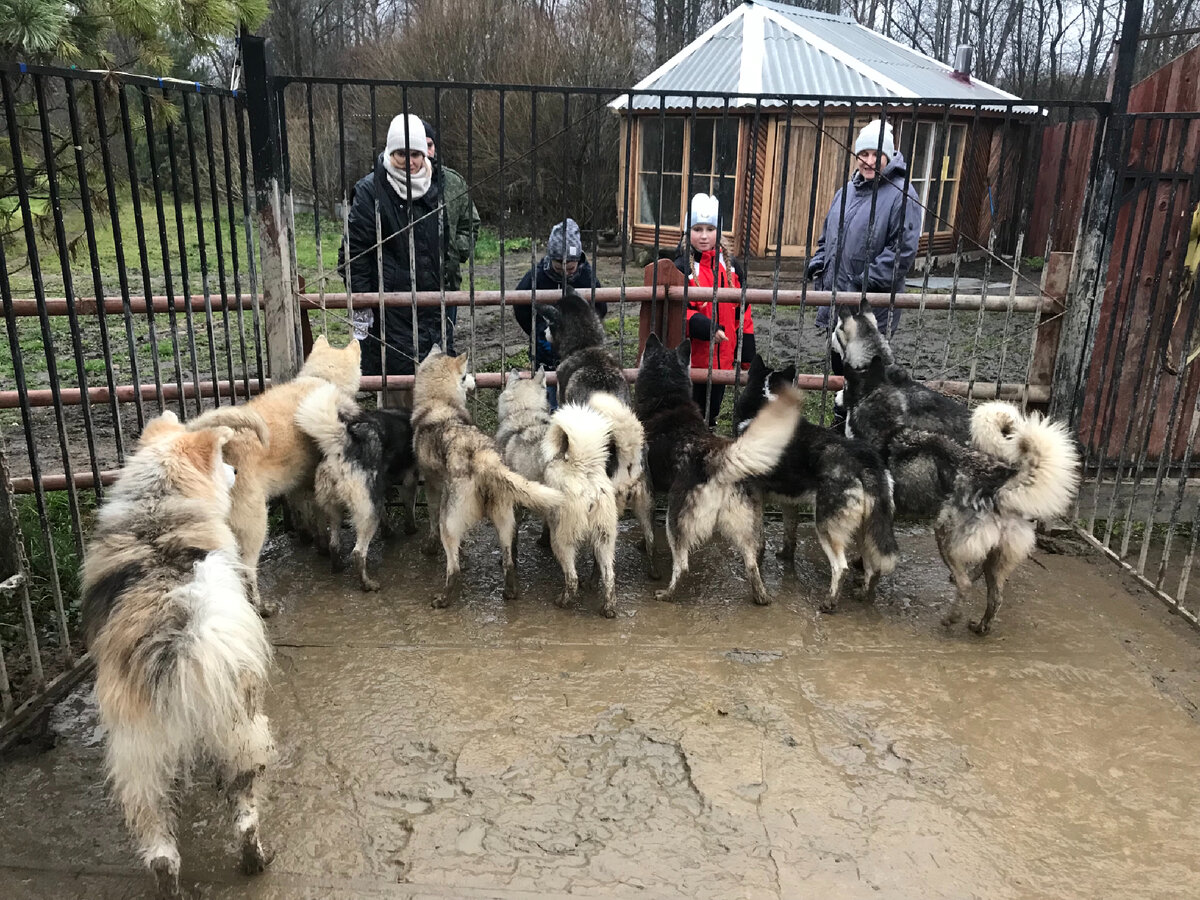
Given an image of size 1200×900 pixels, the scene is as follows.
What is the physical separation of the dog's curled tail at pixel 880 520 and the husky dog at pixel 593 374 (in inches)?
49.9

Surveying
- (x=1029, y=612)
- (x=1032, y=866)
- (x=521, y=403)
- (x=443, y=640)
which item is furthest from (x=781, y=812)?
(x=521, y=403)

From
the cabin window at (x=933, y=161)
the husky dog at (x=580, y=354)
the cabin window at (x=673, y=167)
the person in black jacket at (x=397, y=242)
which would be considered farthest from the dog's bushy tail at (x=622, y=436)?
the cabin window at (x=933, y=161)

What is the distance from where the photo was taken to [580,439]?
4449 mm

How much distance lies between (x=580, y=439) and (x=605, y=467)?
0.97ft

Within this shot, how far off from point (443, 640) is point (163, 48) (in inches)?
153

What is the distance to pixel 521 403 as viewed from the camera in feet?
17.3

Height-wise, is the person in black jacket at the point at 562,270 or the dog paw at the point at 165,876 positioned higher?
the person in black jacket at the point at 562,270

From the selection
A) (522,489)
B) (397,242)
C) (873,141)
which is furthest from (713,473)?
(873,141)

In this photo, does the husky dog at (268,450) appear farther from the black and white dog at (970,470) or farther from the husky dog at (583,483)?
the black and white dog at (970,470)

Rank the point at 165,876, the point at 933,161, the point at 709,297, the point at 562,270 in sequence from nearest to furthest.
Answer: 1. the point at 165,876
2. the point at 709,297
3. the point at 562,270
4. the point at 933,161

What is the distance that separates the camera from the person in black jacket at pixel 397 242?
19.2 feet

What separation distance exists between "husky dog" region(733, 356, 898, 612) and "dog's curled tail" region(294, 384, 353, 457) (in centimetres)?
239

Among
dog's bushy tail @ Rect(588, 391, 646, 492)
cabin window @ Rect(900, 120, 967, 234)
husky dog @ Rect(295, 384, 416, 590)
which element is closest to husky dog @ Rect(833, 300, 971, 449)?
dog's bushy tail @ Rect(588, 391, 646, 492)

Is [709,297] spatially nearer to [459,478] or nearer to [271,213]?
[459,478]
